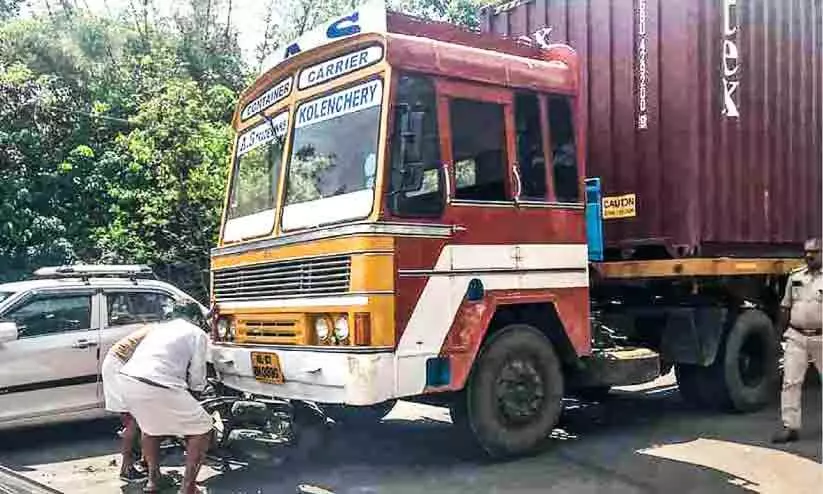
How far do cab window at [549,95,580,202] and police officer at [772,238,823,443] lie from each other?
1921mm

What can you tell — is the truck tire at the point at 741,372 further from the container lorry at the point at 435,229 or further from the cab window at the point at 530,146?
the cab window at the point at 530,146

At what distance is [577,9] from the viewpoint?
26.1ft

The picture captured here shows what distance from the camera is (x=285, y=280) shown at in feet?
Answer: 18.6

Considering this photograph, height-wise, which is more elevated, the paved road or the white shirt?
the white shirt

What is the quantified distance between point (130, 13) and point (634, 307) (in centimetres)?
1950

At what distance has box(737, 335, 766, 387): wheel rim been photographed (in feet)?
26.7

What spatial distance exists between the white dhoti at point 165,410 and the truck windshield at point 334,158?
1365 mm

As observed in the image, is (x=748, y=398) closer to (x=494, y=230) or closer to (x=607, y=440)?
(x=607, y=440)

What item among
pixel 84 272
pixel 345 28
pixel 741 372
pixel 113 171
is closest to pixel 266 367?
pixel 345 28

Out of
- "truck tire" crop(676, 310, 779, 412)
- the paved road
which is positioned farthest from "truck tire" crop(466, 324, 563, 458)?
"truck tire" crop(676, 310, 779, 412)

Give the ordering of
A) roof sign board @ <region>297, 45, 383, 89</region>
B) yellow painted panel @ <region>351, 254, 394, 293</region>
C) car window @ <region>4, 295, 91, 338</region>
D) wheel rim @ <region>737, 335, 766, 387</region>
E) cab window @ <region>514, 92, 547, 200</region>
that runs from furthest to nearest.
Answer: wheel rim @ <region>737, 335, 766, 387</region>
car window @ <region>4, 295, 91, 338</region>
cab window @ <region>514, 92, 547, 200</region>
roof sign board @ <region>297, 45, 383, 89</region>
yellow painted panel @ <region>351, 254, 394, 293</region>

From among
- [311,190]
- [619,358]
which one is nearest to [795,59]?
[619,358]

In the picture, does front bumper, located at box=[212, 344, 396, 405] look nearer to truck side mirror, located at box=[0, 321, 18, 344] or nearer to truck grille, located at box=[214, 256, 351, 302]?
truck grille, located at box=[214, 256, 351, 302]

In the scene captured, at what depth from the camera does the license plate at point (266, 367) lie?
18.5ft
